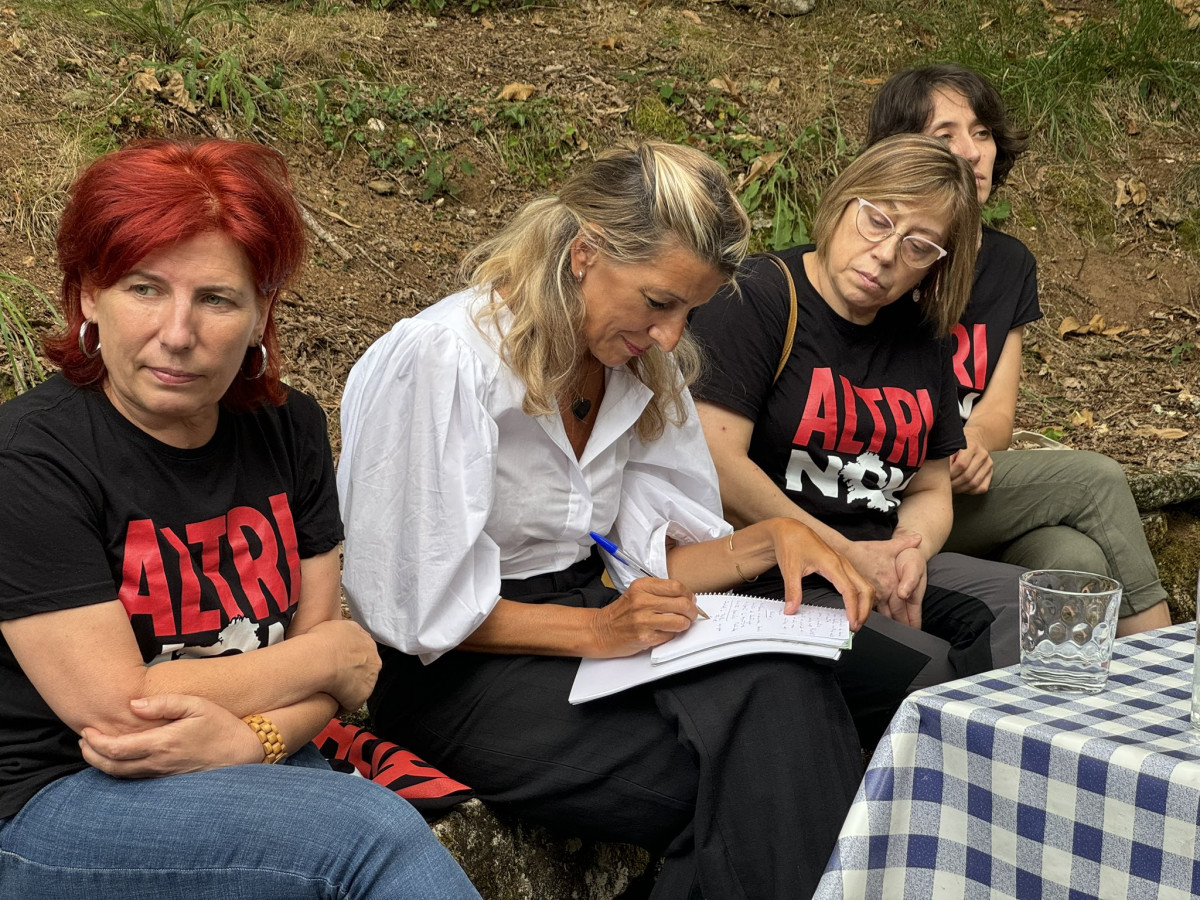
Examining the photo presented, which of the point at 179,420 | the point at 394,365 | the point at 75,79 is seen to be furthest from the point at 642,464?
the point at 75,79

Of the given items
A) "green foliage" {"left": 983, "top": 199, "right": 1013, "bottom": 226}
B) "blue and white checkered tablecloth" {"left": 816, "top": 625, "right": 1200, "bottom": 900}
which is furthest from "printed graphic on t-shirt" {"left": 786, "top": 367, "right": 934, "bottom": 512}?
"green foliage" {"left": 983, "top": 199, "right": 1013, "bottom": 226}

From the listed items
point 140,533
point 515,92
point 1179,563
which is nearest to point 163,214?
point 140,533

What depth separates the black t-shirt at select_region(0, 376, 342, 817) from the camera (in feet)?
5.29

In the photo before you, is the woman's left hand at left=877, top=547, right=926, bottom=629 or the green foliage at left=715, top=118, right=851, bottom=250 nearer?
the woman's left hand at left=877, top=547, right=926, bottom=629

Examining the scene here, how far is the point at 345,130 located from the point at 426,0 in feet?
4.19

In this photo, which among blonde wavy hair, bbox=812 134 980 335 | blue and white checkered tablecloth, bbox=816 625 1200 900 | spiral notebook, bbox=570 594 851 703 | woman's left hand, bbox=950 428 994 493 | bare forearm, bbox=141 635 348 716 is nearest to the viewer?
blue and white checkered tablecloth, bbox=816 625 1200 900

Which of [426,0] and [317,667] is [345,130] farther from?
[317,667]

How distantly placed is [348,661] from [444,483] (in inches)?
14.7

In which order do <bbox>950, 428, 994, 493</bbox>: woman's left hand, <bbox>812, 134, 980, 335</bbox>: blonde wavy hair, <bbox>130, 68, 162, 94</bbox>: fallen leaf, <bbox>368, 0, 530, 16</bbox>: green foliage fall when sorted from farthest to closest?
<bbox>368, 0, 530, 16</bbox>: green foliage, <bbox>130, 68, 162, 94</bbox>: fallen leaf, <bbox>950, 428, 994, 493</bbox>: woman's left hand, <bbox>812, 134, 980, 335</bbox>: blonde wavy hair

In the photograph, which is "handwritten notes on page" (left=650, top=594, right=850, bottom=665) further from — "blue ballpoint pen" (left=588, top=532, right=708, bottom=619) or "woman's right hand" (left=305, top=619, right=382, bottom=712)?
"woman's right hand" (left=305, top=619, right=382, bottom=712)

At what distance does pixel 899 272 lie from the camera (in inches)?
110

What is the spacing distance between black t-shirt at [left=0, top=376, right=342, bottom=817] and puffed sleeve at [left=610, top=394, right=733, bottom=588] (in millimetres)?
762

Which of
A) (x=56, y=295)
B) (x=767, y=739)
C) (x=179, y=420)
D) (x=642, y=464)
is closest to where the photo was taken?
(x=179, y=420)

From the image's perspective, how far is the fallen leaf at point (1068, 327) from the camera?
5770 mm
